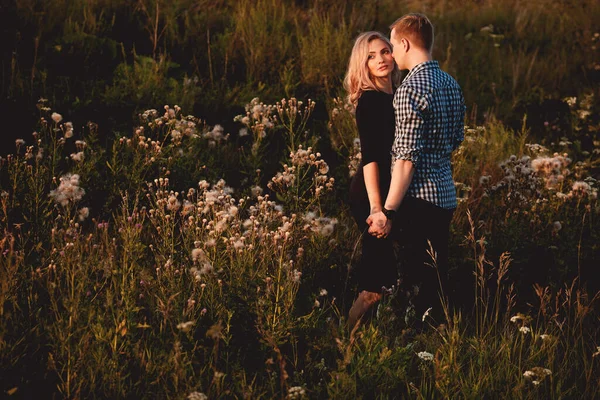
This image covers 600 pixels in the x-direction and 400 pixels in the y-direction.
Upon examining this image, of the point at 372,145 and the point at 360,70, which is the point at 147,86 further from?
the point at 372,145

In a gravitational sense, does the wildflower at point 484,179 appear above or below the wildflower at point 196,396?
above

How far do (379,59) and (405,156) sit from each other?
26.3 inches

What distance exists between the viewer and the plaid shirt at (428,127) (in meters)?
3.56

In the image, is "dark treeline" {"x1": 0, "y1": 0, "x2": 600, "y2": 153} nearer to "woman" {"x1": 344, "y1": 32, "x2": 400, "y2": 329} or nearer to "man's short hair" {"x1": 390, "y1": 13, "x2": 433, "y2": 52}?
"woman" {"x1": 344, "y1": 32, "x2": 400, "y2": 329}

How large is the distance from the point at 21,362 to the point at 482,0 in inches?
439

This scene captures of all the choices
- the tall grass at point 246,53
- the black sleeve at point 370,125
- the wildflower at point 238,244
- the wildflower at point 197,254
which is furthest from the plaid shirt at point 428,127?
the tall grass at point 246,53

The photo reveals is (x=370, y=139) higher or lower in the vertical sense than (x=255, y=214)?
higher

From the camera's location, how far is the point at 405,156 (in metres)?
3.56

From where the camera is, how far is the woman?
12.3 ft

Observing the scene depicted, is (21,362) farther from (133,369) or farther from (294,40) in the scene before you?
(294,40)

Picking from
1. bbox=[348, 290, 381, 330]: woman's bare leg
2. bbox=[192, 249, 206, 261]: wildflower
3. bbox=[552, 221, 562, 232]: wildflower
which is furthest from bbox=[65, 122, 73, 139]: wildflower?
bbox=[552, 221, 562, 232]: wildflower

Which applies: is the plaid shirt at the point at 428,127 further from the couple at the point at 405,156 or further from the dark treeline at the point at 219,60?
the dark treeline at the point at 219,60

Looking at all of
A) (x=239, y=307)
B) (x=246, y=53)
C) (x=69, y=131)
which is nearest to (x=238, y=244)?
(x=239, y=307)

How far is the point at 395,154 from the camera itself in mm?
3648
